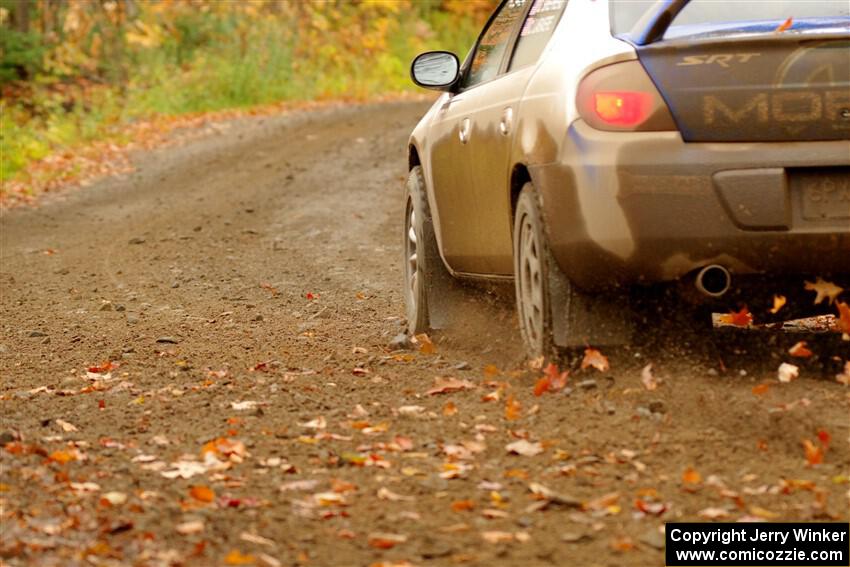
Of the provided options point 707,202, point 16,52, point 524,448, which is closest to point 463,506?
point 524,448

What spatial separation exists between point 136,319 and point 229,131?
44.0 feet

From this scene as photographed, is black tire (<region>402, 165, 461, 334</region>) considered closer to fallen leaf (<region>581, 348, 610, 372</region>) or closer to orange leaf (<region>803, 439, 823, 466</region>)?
fallen leaf (<region>581, 348, 610, 372</region>)

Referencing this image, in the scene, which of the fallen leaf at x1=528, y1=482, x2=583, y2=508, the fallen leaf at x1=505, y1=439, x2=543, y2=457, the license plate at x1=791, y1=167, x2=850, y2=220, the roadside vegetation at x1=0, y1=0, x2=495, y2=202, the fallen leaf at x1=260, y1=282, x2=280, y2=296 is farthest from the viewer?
the roadside vegetation at x1=0, y1=0, x2=495, y2=202

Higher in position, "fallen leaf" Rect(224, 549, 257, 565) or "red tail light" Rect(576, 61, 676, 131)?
"red tail light" Rect(576, 61, 676, 131)

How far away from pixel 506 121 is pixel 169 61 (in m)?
23.7

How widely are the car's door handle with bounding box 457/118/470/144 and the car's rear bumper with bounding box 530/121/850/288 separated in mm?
1399

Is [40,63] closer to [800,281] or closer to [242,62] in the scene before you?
[242,62]

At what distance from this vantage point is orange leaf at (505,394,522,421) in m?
5.01

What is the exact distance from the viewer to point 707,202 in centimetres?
478

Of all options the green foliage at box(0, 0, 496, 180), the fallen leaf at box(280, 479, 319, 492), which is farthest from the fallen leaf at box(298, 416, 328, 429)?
the green foliage at box(0, 0, 496, 180)

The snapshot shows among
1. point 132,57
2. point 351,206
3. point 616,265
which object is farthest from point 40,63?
point 616,265

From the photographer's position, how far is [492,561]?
3527 millimetres

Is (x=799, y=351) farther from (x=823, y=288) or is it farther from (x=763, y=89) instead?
(x=763, y=89)

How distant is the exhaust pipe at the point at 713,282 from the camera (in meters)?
4.94
